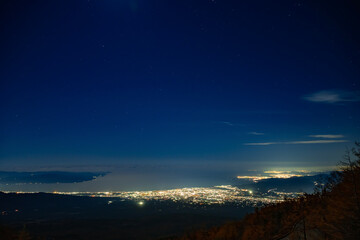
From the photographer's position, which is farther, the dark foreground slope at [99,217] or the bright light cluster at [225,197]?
the bright light cluster at [225,197]

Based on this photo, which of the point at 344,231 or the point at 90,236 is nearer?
the point at 344,231

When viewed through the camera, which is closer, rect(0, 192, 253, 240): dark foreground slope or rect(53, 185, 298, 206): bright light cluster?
rect(0, 192, 253, 240): dark foreground slope

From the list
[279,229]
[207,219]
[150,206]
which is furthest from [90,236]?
[279,229]

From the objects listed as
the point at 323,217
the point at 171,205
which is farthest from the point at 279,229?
the point at 171,205

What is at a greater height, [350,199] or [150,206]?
[350,199]

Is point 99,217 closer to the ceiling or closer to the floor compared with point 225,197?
closer to the floor

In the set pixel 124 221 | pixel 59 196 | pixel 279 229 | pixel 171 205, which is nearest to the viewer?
pixel 279 229

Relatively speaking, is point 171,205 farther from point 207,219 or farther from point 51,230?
point 51,230

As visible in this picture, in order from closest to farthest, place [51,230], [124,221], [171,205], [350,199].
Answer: [350,199] → [51,230] → [124,221] → [171,205]

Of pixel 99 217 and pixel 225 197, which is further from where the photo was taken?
pixel 225 197

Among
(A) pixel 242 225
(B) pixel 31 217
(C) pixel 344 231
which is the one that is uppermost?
(C) pixel 344 231
